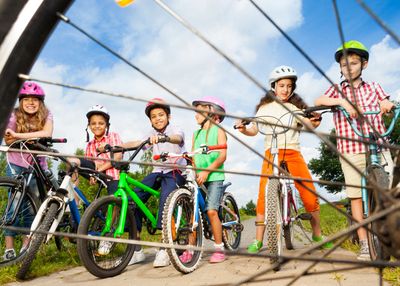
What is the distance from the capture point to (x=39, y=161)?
4918 mm

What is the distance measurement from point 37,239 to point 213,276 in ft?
4.97

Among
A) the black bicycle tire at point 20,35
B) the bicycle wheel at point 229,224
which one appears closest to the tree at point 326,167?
the bicycle wheel at point 229,224

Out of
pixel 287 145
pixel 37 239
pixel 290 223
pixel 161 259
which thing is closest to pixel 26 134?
pixel 37 239

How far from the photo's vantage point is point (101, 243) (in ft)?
13.9

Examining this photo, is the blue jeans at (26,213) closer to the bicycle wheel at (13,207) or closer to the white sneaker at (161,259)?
Result: the bicycle wheel at (13,207)

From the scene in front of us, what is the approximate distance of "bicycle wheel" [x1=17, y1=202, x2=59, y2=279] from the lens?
3.98 m

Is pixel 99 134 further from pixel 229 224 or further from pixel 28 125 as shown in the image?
pixel 229 224

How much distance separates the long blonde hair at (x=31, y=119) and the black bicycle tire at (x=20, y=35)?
150 inches

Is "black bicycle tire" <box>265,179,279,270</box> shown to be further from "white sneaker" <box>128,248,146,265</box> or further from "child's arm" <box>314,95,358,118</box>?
"white sneaker" <box>128,248,146,265</box>

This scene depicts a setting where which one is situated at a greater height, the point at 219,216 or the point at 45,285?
the point at 219,216

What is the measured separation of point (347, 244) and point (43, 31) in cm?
475

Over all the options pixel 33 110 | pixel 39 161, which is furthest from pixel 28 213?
pixel 33 110

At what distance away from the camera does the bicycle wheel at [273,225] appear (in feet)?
13.0

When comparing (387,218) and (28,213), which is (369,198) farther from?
(28,213)
